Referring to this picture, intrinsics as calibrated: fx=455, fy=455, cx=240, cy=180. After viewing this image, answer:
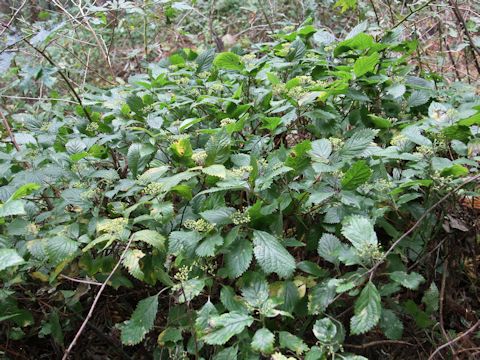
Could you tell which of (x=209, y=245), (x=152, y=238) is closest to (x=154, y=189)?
(x=152, y=238)

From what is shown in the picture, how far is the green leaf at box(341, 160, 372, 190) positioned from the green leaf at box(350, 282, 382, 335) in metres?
0.30

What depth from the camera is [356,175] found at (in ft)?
4.36

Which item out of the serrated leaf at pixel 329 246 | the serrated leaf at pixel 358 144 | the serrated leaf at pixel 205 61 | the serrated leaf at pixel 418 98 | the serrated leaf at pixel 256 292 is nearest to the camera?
the serrated leaf at pixel 256 292

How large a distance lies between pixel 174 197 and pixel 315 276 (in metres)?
0.58

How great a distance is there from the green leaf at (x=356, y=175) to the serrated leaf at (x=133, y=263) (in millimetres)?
637

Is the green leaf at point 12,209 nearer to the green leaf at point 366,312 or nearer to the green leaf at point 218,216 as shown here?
the green leaf at point 218,216

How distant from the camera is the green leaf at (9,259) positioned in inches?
45.6

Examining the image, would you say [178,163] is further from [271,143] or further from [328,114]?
[328,114]

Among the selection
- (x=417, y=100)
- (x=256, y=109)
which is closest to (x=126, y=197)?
(x=256, y=109)

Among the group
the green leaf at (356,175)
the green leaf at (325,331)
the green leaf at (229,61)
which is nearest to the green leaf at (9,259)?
the green leaf at (325,331)

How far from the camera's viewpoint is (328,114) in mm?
1637

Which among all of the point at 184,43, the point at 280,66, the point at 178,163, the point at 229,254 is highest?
the point at 280,66

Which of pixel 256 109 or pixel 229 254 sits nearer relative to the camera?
pixel 229 254

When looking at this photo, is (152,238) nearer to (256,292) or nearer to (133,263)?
(133,263)
